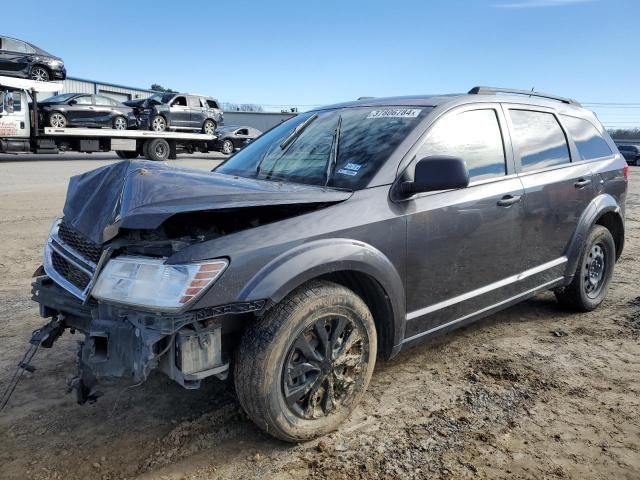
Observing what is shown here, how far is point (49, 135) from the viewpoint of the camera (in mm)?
17328

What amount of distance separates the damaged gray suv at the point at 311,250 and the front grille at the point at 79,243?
0.02 metres

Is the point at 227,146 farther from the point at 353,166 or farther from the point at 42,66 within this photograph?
the point at 353,166

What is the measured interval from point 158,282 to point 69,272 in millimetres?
821

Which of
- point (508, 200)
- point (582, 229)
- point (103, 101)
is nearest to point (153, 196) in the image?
point (508, 200)

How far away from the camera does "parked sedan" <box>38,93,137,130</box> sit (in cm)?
1753

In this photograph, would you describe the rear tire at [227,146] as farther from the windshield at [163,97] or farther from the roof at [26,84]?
the roof at [26,84]

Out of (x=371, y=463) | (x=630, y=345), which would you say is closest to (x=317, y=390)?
(x=371, y=463)

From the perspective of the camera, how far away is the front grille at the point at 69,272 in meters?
2.65

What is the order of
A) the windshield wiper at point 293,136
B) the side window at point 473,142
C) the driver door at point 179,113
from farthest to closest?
the driver door at point 179,113 < the windshield wiper at point 293,136 < the side window at point 473,142

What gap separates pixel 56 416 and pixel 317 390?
1.47 metres

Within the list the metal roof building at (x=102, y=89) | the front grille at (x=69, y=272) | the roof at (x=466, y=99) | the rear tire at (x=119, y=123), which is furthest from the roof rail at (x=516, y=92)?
the metal roof building at (x=102, y=89)

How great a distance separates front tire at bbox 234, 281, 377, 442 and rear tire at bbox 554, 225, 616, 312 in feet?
8.16

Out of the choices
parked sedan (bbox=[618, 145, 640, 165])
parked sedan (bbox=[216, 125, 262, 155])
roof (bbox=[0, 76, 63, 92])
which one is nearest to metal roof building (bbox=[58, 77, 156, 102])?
parked sedan (bbox=[216, 125, 262, 155])

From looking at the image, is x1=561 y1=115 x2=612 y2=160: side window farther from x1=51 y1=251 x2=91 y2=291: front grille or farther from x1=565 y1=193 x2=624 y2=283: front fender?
x1=51 y1=251 x2=91 y2=291: front grille
